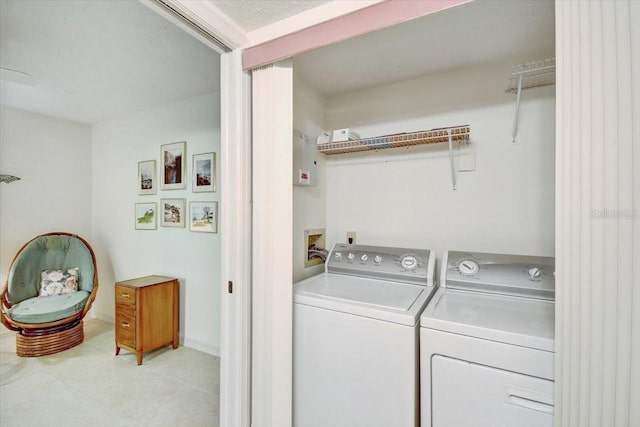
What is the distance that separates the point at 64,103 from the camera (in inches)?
119

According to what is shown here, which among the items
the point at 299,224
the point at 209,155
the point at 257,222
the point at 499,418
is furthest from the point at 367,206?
the point at 209,155

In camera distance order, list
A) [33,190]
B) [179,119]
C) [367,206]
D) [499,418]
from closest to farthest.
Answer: [499,418] → [367,206] → [179,119] → [33,190]

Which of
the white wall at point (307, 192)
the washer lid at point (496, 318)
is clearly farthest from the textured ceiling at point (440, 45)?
the washer lid at point (496, 318)

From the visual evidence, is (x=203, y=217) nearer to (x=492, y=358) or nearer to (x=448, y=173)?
(x=448, y=173)

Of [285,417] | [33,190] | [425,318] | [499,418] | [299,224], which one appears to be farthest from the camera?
[33,190]

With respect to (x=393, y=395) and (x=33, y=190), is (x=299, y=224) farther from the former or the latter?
(x=33, y=190)

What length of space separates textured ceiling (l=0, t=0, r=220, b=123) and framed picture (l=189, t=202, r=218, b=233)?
1082 millimetres

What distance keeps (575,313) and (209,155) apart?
276cm

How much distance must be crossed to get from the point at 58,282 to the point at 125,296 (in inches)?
44.8

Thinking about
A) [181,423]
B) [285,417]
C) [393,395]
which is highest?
[393,395]

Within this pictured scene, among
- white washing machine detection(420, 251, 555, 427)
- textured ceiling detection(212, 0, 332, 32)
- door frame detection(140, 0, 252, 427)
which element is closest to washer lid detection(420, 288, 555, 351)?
white washing machine detection(420, 251, 555, 427)

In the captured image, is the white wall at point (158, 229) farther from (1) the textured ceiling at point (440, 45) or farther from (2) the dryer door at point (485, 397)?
(2) the dryer door at point (485, 397)

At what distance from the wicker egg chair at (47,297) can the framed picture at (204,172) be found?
1.59 metres

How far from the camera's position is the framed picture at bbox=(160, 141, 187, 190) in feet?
9.55
